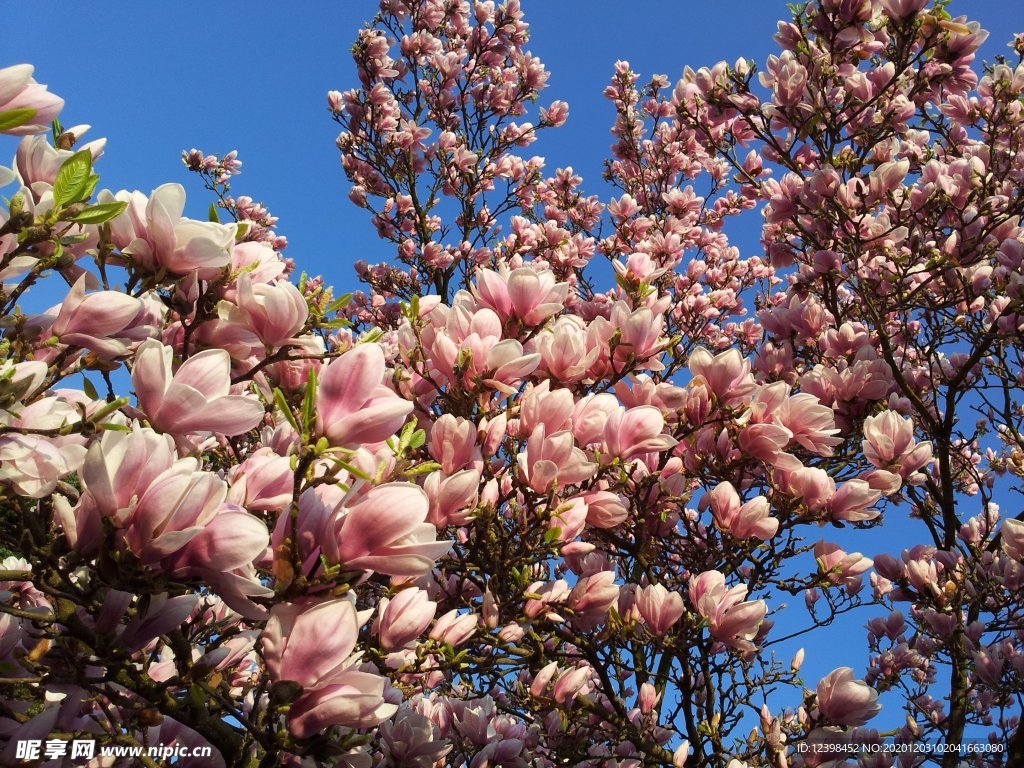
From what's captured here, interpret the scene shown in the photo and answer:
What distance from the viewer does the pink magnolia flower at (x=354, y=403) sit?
1.23 meters

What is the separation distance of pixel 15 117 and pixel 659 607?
2085 mm

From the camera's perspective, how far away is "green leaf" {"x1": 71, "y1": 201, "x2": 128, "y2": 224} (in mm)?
1236

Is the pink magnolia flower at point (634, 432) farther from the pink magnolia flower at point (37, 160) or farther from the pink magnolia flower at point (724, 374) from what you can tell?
the pink magnolia flower at point (37, 160)

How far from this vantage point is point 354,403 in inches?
49.4

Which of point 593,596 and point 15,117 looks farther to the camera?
point 593,596

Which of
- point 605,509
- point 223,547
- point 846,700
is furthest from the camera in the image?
point 846,700

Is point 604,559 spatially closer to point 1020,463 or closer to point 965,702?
point 965,702

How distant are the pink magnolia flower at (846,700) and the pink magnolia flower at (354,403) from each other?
6.49ft

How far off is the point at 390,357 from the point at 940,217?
3297mm

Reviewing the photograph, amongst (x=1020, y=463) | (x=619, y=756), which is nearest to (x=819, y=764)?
(x=619, y=756)

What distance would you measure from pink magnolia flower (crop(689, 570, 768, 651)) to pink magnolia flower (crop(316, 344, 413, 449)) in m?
1.43

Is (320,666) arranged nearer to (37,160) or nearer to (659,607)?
(37,160)

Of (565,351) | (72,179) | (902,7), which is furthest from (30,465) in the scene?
(902,7)

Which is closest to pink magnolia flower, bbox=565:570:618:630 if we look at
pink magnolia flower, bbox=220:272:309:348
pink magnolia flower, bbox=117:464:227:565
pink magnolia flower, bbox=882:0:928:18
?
pink magnolia flower, bbox=220:272:309:348
